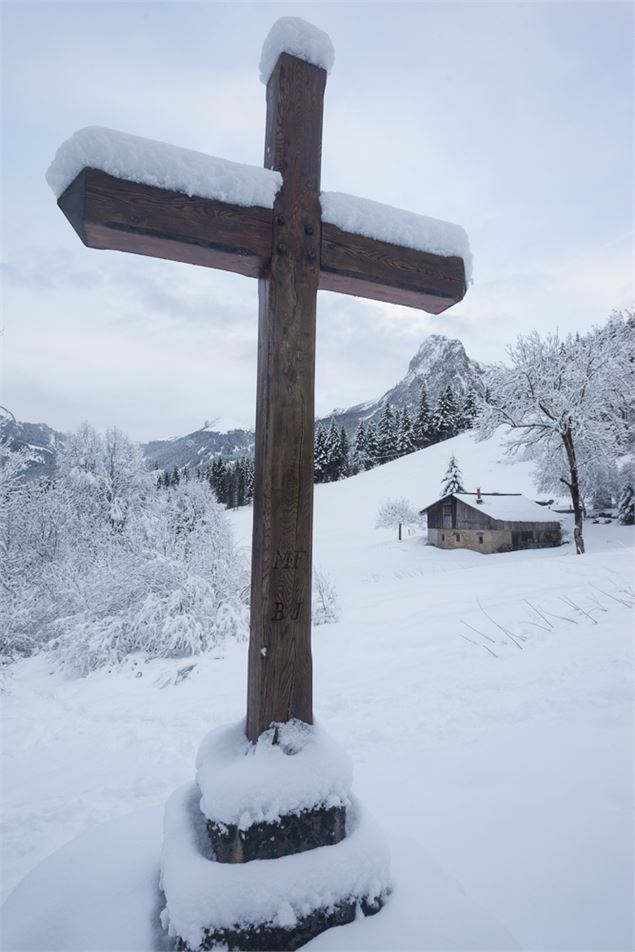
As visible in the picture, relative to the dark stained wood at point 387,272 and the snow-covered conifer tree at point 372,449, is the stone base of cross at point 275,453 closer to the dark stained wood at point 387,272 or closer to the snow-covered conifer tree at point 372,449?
the dark stained wood at point 387,272

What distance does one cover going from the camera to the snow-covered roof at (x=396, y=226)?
87.7 inches

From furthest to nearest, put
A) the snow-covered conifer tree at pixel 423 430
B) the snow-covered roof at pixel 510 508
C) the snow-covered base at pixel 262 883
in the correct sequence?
1. the snow-covered conifer tree at pixel 423 430
2. the snow-covered roof at pixel 510 508
3. the snow-covered base at pixel 262 883

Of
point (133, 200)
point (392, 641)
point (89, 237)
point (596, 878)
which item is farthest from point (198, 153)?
point (392, 641)

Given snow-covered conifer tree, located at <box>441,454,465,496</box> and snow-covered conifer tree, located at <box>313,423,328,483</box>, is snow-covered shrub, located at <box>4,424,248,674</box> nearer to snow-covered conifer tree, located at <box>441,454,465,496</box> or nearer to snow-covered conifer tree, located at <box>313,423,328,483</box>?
snow-covered conifer tree, located at <box>441,454,465,496</box>

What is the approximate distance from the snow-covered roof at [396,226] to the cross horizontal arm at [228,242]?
3cm

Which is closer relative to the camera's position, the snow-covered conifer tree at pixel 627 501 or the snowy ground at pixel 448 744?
the snowy ground at pixel 448 744

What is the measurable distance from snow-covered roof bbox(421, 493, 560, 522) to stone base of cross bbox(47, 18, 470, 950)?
28287 millimetres

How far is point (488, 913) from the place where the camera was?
1829 millimetres

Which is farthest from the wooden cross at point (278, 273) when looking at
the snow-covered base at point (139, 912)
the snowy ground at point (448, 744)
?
the snowy ground at point (448, 744)

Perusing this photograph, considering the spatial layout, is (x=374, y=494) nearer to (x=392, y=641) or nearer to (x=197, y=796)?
(x=392, y=641)

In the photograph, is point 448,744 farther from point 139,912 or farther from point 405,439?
point 405,439

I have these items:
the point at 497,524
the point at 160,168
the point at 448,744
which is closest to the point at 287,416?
the point at 160,168

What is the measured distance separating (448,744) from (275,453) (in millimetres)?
2888

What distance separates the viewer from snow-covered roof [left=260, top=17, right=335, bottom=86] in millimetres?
2109
